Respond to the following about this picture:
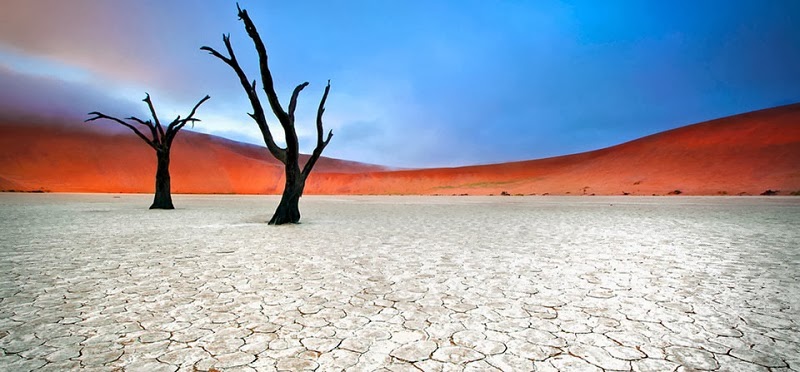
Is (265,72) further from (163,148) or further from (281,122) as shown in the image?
(163,148)

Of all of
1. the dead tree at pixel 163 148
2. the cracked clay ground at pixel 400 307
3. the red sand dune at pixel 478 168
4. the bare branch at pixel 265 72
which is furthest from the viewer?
the red sand dune at pixel 478 168

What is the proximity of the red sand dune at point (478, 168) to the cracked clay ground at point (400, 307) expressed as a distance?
126ft

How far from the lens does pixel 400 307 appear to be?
3.56 meters

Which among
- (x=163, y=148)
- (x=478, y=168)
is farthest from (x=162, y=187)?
(x=478, y=168)

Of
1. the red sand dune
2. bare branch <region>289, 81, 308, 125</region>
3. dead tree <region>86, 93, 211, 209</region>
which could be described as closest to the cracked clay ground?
bare branch <region>289, 81, 308, 125</region>

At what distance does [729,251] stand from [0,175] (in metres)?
69.4

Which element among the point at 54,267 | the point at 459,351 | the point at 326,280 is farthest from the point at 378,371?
the point at 54,267

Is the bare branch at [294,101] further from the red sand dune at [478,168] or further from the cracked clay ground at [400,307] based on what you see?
the red sand dune at [478,168]

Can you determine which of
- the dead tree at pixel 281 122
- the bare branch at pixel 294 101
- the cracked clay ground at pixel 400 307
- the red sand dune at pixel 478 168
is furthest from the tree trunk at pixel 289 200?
the red sand dune at pixel 478 168

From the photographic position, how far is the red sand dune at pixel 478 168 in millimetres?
38969

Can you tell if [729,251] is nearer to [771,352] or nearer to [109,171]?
[771,352]

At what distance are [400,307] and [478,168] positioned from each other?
67.7m

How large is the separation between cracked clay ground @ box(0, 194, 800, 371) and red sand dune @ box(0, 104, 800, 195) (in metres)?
38.6

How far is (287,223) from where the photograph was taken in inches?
458
